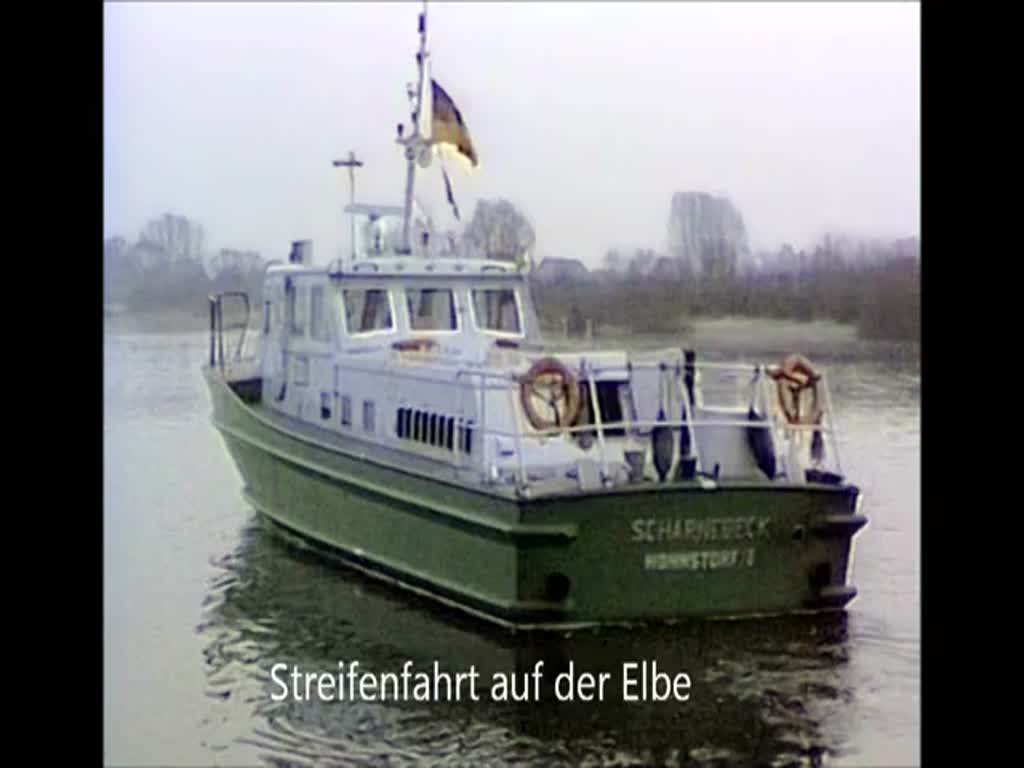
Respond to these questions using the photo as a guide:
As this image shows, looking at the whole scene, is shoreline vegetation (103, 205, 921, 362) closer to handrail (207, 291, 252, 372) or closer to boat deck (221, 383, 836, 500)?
handrail (207, 291, 252, 372)

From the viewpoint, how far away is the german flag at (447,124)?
1969 millimetres

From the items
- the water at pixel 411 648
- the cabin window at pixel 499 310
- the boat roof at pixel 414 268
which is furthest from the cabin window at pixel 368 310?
the water at pixel 411 648

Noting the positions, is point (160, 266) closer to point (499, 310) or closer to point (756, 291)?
point (499, 310)

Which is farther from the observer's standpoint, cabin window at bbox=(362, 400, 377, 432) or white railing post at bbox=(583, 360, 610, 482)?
cabin window at bbox=(362, 400, 377, 432)

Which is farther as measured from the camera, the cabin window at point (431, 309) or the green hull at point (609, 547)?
the cabin window at point (431, 309)

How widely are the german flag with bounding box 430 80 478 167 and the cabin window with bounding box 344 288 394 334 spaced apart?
282 mm

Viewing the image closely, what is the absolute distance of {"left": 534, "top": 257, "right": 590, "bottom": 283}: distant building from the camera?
2.03 metres

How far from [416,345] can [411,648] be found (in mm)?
431

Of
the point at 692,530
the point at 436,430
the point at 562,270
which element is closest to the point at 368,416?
the point at 436,430

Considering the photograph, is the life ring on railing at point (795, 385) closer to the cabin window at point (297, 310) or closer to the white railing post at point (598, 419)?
the white railing post at point (598, 419)

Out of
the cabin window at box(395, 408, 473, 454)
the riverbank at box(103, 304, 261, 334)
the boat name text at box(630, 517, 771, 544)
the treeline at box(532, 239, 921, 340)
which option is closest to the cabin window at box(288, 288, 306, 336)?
the riverbank at box(103, 304, 261, 334)

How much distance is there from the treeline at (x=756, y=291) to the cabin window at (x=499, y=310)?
61mm
